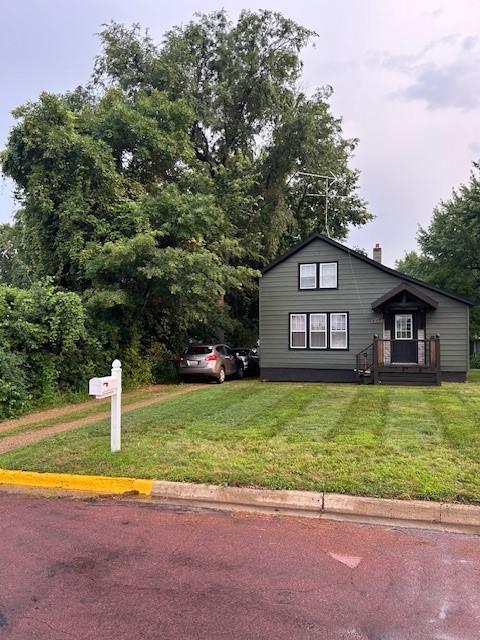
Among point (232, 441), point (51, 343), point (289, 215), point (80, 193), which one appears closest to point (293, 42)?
point (289, 215)

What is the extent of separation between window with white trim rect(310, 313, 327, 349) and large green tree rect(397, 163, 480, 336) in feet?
41.4

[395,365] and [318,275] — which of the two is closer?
[395,365]

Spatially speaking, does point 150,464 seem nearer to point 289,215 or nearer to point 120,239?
point 120,239

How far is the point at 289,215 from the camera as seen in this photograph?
2447 cm

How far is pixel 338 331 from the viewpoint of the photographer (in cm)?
1883

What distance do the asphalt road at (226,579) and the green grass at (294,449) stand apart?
0.80 m

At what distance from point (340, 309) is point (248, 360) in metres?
5.53

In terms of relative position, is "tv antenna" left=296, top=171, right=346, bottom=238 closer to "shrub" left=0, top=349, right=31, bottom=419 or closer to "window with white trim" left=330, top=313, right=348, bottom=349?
"window with white trim" left=330, top=313, right=348, bottom=349

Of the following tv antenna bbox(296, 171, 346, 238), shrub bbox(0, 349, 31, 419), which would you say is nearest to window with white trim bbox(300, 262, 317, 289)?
tv antenna bbox(296, 171, 346, 238)

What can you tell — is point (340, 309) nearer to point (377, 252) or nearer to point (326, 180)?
point (377, 252)

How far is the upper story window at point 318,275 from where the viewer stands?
1892 cm

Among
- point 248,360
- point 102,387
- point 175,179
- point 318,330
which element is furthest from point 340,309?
point 102,387

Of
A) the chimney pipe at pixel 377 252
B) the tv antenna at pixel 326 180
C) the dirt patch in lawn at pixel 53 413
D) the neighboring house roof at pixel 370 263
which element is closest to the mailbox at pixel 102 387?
the dirt patch in lawn at pixel 53 413

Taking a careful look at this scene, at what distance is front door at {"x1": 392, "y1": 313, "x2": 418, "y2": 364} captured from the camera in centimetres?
1816
